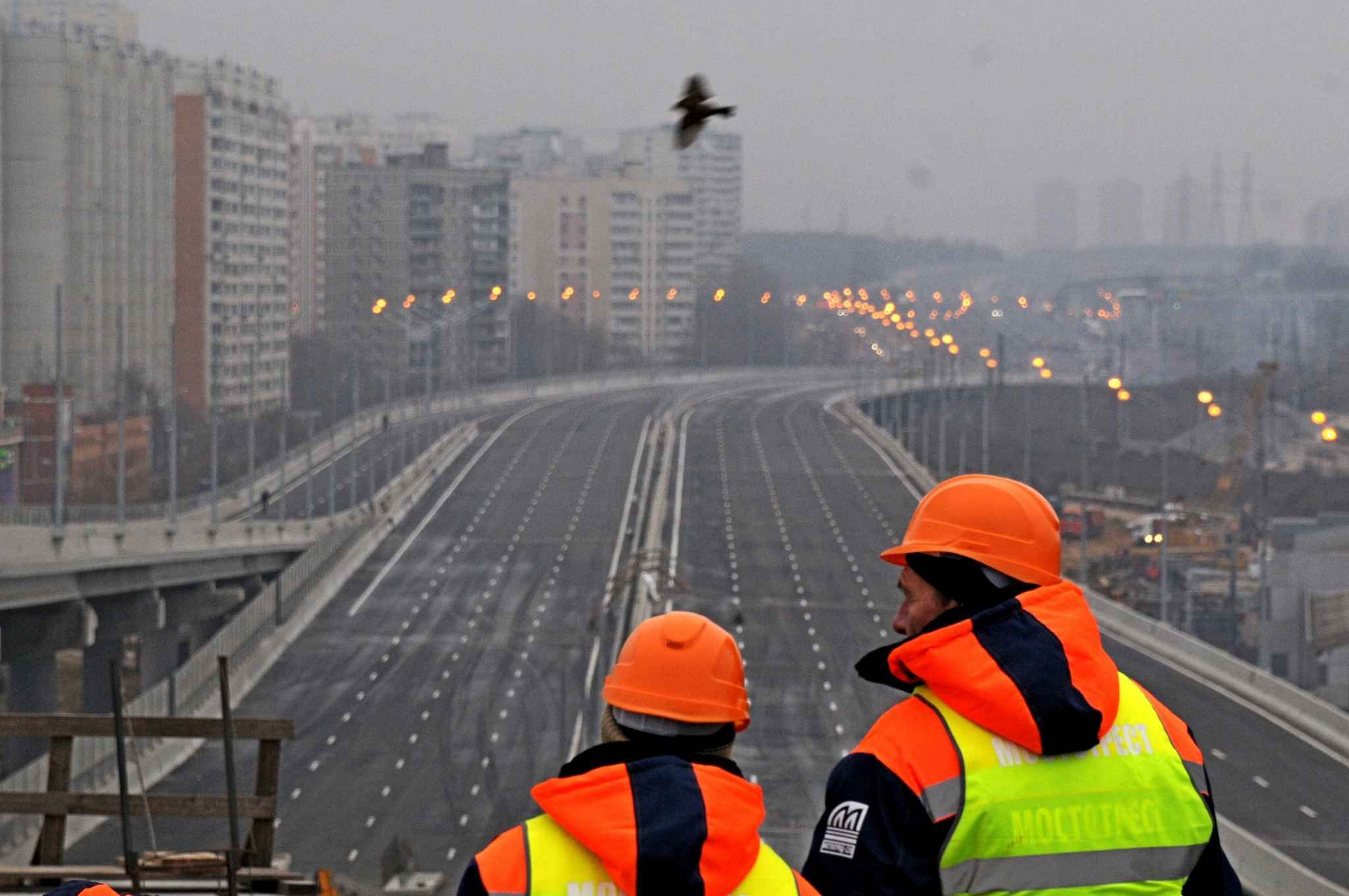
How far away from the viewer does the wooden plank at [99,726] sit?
922cm

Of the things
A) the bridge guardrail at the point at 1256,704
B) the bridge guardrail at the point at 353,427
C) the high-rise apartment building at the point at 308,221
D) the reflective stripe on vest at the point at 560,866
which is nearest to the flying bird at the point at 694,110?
the reflective stripe on vest at the point at 560,866

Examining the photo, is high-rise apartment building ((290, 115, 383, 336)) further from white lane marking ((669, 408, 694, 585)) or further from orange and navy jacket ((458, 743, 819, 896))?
orange and navy jacket ((458, 743, 819, 896))

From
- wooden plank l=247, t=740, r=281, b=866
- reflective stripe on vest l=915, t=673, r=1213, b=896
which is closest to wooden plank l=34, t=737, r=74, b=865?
wooden plank l=247, t=740, r=281, b=866

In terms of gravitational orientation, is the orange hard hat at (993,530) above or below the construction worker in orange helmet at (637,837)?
Result: above

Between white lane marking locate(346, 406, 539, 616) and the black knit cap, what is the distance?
4496 centimetres

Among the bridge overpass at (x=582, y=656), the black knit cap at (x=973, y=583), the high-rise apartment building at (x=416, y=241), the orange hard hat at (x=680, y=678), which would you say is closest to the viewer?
the orange hard hat at (x=680, y=678)

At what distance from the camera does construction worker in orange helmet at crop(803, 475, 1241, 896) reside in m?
3.18

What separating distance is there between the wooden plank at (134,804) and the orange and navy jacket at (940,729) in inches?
244

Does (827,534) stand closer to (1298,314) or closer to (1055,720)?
(1055,720)

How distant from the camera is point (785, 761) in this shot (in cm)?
3353

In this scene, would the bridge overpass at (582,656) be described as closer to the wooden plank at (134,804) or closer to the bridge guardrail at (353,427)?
A: the bridge guardrail at (353,427)

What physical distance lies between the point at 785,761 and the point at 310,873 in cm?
971

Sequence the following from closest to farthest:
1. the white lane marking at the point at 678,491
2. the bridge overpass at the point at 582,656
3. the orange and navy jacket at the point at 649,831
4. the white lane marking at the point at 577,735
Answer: the orange and navy jacket at the point at 649,831
the bridge overpass at the point at 582,656
the white lane marking at the point at 577,735
the white lane marking at the point at 678,491

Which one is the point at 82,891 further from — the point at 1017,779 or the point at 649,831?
the point at 1017,779
